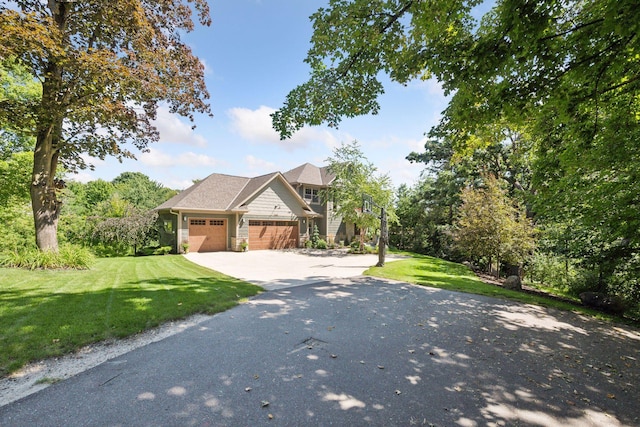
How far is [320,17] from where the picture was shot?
198 inches

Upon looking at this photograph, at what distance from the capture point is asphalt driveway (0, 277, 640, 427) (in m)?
2.82

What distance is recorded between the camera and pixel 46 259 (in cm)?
884

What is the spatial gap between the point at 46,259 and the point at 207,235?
935 cm

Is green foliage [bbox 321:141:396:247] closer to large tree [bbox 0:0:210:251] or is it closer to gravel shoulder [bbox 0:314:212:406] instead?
large tree [bbox 0:0:210:251]

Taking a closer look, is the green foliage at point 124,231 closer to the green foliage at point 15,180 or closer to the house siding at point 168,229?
the house siding at point 168,229

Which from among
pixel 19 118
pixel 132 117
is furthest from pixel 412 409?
pixel 19 118

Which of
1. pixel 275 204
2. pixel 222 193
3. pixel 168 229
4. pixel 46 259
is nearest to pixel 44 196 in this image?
pixel 46 259

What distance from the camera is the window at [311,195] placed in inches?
919

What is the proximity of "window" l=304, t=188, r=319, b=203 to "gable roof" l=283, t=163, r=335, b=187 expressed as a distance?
2.27 ft

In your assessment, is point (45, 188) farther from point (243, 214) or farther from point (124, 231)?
point (243, 214)

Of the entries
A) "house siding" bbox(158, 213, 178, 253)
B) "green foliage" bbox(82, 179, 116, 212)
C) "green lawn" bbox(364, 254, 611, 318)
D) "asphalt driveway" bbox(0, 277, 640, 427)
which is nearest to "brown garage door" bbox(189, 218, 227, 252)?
"house siding" bbox(158, 213, 178, 253)

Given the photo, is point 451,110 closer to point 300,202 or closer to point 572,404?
point 572,404

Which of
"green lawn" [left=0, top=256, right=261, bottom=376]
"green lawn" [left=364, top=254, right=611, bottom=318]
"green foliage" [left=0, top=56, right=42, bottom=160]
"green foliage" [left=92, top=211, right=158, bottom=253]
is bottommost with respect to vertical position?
"green lawn" [left=364, top=254, right=611, bottom=318]

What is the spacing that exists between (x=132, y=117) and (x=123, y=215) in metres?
10.9
